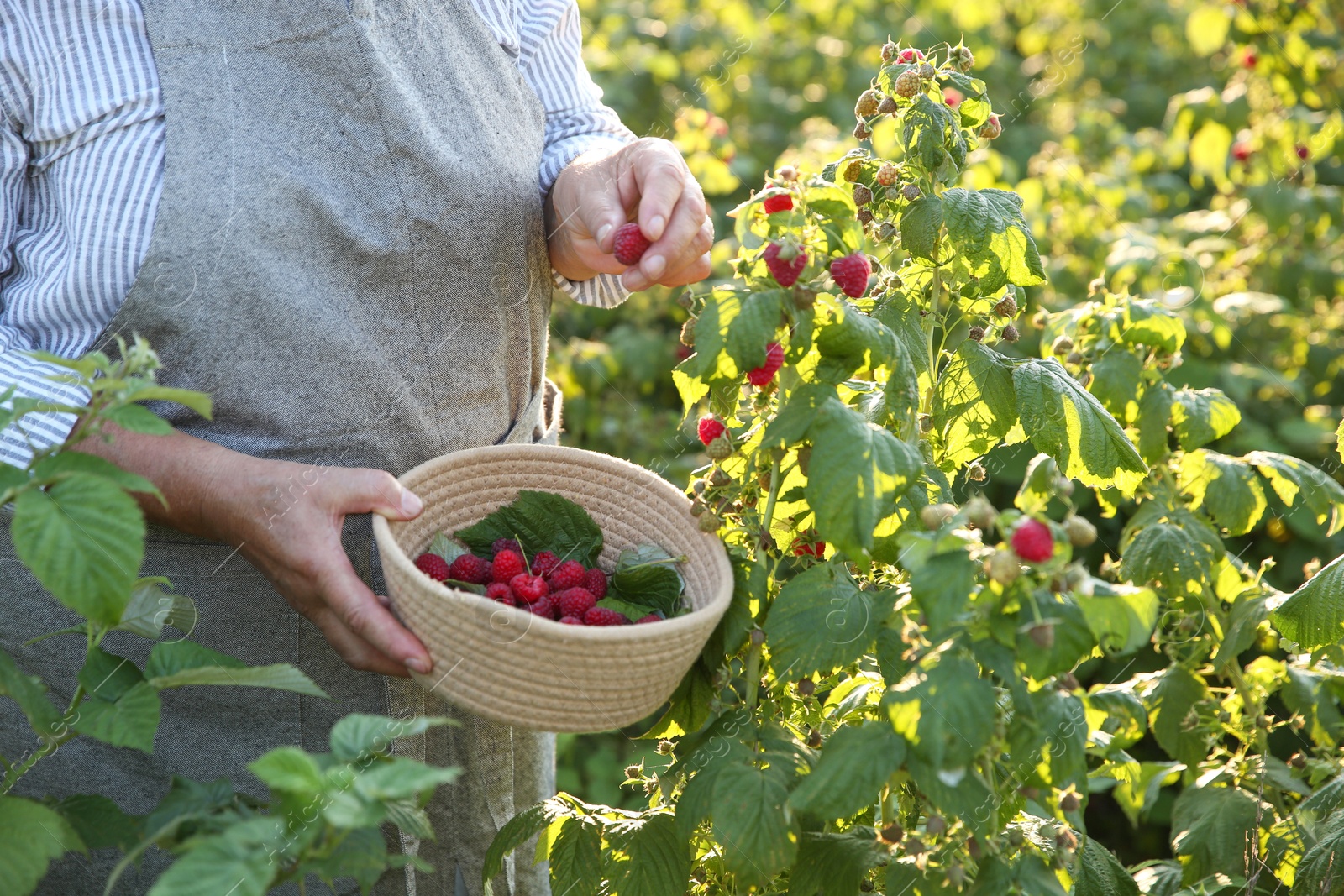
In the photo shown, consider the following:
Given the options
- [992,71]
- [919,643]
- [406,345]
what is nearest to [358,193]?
[406,345]

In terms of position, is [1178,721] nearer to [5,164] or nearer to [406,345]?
[406,345]

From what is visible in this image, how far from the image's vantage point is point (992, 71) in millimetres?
4531

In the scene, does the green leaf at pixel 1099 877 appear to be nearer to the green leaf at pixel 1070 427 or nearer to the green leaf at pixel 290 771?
the green leaf at pixel 1070 427

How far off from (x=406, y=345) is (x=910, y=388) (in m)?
0.55

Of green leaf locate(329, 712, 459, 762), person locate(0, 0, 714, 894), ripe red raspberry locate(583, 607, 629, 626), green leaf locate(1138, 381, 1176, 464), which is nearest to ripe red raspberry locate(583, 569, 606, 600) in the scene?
ripe red raspberry locate(583, 607, 629, 626)

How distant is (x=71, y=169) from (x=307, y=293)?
245 millimetres

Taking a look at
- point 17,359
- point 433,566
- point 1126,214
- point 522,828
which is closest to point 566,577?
point 433,566

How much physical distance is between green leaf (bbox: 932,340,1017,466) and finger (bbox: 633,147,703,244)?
332mm

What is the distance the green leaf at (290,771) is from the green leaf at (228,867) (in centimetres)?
3

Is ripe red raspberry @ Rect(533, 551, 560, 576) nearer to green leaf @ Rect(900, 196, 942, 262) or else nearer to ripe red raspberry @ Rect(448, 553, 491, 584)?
ripe red raspberry @ Rect(448, 553, 491, 584)

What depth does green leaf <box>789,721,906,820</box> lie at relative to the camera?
0.88 meters

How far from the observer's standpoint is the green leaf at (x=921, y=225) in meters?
1.09

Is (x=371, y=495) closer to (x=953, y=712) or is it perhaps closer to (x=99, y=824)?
(x=99, y=824)

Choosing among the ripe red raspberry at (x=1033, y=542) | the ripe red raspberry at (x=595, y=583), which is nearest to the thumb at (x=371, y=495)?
the ripe red raspberry at (x=595, y=583)
